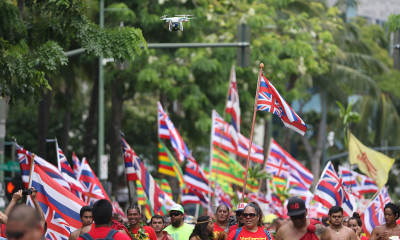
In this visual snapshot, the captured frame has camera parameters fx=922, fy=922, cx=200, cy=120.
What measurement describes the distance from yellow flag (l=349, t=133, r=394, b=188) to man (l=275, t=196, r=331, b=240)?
10.1m

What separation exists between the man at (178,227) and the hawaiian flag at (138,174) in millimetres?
4092

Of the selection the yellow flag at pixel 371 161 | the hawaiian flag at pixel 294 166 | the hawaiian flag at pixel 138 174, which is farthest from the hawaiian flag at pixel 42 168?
the hawaiian flag at pixel 294 166

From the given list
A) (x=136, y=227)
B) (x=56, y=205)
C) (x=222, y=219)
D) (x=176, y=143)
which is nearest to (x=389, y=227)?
(x=222, y=219)

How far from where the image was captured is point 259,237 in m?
9.46

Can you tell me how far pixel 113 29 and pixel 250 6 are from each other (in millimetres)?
13786

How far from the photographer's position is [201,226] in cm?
1170

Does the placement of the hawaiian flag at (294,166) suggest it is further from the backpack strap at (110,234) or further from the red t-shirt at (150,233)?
the backpack strap at (110,234)

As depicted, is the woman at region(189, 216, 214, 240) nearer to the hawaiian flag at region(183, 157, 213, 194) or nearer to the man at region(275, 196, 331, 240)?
the man at region(275, 196, 331, 240)

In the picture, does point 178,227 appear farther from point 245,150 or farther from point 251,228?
point 245,150

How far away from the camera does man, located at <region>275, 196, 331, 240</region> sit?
880 cm

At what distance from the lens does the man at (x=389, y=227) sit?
11.7 meters

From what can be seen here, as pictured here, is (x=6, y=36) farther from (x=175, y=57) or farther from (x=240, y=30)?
(x=175, y=57)

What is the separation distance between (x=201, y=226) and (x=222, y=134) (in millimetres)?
8034

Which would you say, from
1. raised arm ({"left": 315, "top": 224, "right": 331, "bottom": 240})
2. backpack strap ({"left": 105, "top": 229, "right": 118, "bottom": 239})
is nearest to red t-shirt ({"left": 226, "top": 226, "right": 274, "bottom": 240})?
raised arm ({"left": 315, "top": 224, "right": 331, "bottom": 240})
